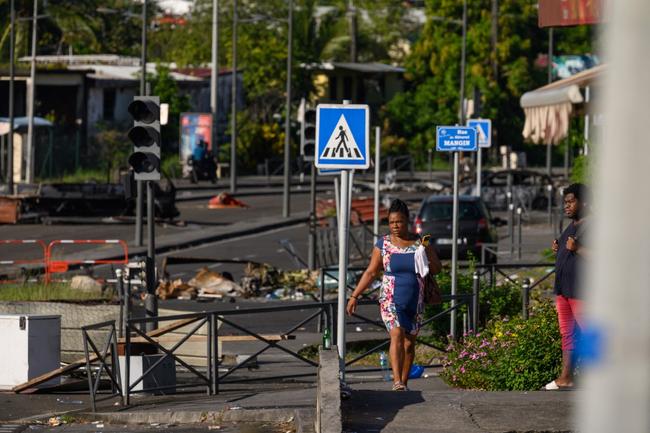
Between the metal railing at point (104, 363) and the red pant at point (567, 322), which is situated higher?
the red pant at point (567, 322)

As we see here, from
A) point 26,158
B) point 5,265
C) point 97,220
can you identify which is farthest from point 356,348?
point 26,158

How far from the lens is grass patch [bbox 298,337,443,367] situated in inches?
605

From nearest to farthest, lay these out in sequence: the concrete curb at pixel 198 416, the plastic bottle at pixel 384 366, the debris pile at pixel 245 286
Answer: the concrete curb at pixel 198 416, the plastic bottle at pixel 384 366, the debris pile at pixel 245 286

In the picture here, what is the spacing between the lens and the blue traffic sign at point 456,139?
16531mm

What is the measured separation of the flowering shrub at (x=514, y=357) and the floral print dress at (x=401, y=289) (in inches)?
26.5

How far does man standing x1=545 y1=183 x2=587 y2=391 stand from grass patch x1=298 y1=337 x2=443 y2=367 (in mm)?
4828

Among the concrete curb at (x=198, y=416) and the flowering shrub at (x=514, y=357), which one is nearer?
the concrete curb at (x=198, y=416)

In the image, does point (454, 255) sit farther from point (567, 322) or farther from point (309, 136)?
point (309, 136)

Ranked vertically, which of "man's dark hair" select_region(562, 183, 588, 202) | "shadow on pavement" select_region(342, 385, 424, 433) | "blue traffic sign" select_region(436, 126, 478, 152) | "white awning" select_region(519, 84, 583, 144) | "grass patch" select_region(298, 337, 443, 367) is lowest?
"grass patch" select_region(298, 337, 443, 367)

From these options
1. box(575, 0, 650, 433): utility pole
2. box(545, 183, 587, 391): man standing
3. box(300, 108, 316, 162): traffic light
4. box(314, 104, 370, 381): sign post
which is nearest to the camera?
box(575, 0, 650, 433): utility pole

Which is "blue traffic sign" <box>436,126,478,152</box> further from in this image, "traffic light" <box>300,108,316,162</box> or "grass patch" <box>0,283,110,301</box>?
"traffic light" <box>300,108,316,162</box>

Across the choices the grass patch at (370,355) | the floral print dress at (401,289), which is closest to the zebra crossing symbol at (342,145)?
the floral print dress at (401,289)

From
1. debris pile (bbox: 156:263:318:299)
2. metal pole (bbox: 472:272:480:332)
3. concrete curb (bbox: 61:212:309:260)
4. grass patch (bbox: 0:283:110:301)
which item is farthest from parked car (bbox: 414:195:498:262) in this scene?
metal pole (bbox: 472:272:480:332)

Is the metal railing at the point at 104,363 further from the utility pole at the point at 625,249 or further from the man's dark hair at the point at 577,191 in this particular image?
the utility pole at the point at 625,249
